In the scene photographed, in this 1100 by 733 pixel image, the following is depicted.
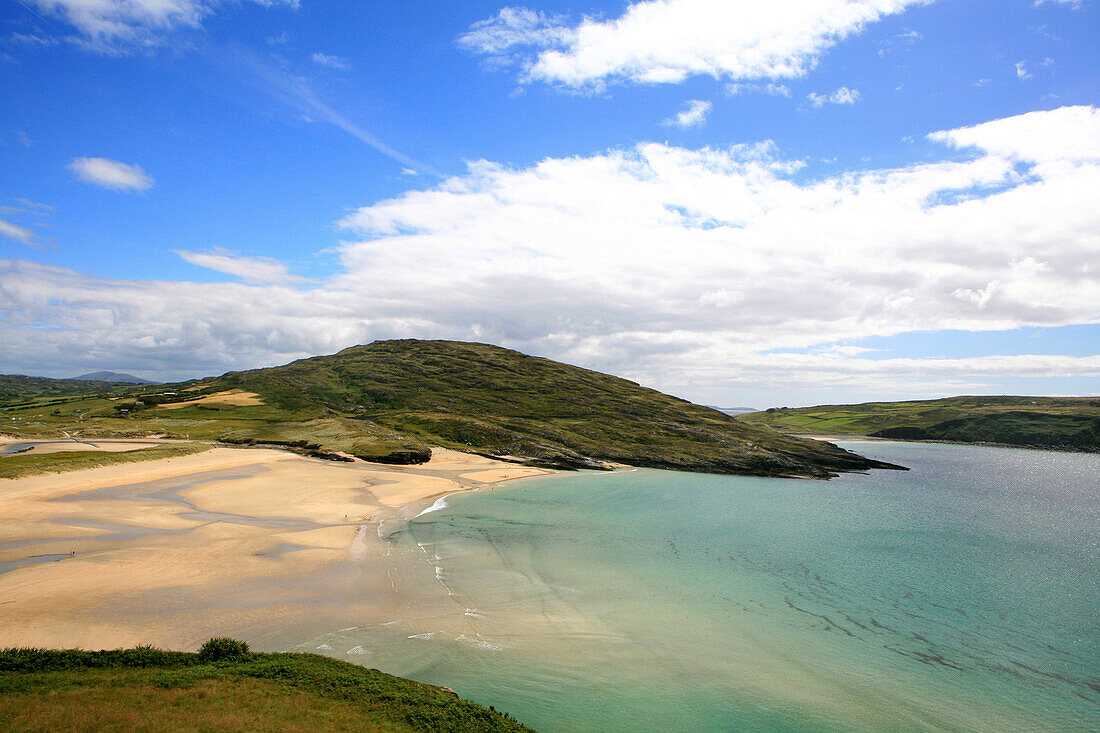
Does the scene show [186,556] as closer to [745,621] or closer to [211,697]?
[211,697]

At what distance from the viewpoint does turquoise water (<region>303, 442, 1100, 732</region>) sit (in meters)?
20.2

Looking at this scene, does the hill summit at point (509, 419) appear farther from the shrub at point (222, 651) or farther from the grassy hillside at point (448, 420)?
the shrub at point (222, 651)

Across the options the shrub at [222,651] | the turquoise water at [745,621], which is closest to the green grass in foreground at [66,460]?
the turquoise water at [745,621]

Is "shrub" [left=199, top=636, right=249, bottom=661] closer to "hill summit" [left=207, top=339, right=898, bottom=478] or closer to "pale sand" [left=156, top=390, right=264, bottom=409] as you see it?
"hill summit" [left=207, top=339, right=898, bottom=478]

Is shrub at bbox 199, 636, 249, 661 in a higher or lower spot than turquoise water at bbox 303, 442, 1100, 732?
higher

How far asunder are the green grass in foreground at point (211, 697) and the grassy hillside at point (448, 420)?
70.7m

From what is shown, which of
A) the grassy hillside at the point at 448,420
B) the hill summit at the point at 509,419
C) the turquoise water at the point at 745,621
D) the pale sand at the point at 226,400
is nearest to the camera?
the turquoise water at the point at 745,621

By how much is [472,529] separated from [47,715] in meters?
35.1

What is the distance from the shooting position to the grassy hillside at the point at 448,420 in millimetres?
101312

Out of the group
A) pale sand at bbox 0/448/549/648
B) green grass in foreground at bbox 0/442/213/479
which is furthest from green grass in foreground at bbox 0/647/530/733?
green grass in foreground at bbox 0/442/213/479

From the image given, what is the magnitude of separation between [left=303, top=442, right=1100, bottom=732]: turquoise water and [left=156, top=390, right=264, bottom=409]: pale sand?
326ft

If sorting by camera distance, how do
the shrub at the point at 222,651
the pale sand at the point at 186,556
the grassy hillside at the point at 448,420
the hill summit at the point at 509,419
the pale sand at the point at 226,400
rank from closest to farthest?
the shrub at the point at 222,651 < the pale sand at the point at 186,556 < the grassy hillside at the point at 448,420 < the hill summit at the point at 509,419 < the pale sand at the point at 226,400

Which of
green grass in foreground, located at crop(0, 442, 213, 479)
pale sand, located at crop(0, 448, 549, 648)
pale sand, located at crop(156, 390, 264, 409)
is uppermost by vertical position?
pale sand, located at crop(156, 390, 264, 409)

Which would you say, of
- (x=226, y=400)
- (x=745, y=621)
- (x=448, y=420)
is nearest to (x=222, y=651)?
(x=745, y=621)
